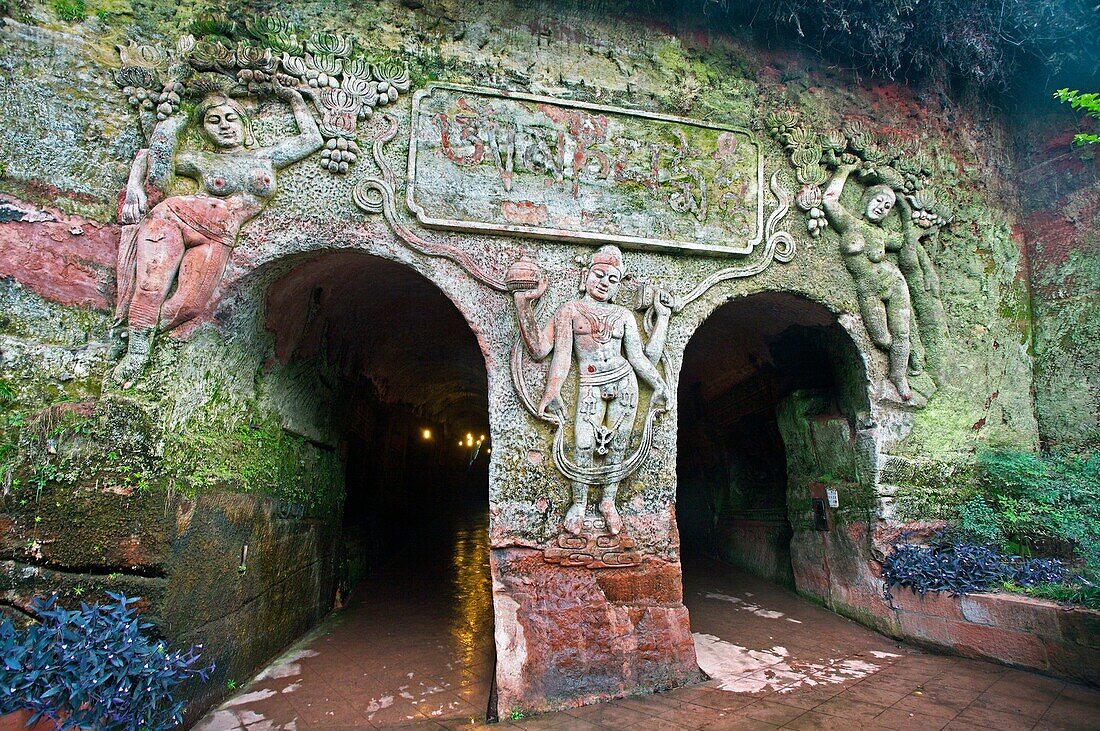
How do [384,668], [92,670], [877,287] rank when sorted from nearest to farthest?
[92,670], [384,668], [877,287]

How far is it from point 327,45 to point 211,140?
1.09 m

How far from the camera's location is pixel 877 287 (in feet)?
16.8

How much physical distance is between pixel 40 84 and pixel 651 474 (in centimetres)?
497

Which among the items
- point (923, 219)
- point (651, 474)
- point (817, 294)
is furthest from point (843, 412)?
point (651, 474)

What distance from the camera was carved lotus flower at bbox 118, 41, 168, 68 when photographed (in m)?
4.28

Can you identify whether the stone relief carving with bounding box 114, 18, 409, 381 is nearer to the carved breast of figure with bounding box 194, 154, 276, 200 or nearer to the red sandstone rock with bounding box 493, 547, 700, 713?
the carved breast of figure with bounding box 194, 154, 276, 200

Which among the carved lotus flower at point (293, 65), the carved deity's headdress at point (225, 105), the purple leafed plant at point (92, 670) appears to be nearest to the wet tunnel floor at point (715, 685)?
the purple leafed plant at point (92, 670)

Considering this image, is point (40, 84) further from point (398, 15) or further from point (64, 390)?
point (398, 15)

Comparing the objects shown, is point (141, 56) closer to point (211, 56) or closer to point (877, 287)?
point (211, 56)

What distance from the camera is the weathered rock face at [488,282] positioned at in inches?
150

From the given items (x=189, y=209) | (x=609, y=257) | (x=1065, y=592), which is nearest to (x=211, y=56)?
(x=189, y=209)

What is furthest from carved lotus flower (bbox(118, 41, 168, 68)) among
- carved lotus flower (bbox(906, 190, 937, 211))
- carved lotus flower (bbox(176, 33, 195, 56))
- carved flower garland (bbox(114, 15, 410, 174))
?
carved lotus flower (bbox(906, 190, 937, 211))

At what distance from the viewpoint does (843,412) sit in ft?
18.1

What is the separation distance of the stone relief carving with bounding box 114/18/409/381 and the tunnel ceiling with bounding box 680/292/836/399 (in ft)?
11.2
